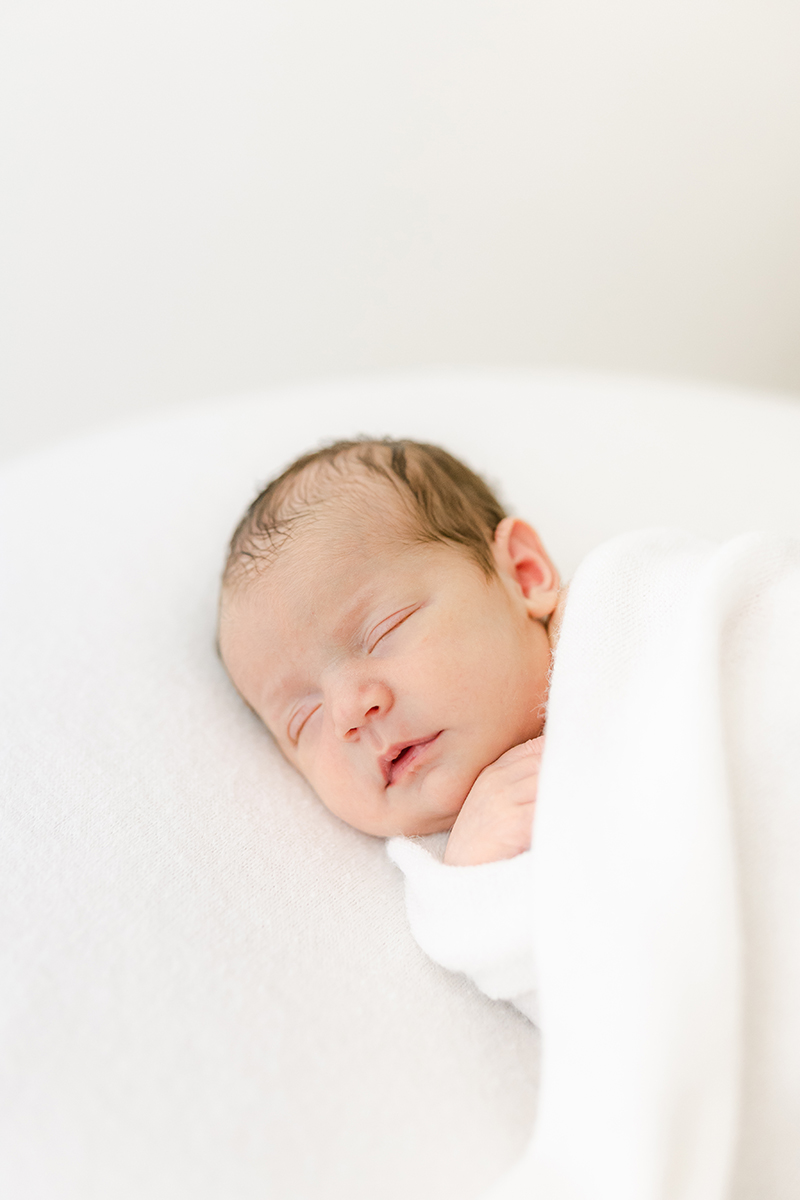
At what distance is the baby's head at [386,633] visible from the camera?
95 cm

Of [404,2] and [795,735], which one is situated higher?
[404,2]

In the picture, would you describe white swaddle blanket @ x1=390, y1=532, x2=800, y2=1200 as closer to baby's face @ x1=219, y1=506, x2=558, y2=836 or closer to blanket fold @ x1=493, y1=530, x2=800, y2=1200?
blanket fold @ x1=493, y1=530, x2=800, y2=1200

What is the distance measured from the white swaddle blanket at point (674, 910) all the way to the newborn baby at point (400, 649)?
0.11 metres

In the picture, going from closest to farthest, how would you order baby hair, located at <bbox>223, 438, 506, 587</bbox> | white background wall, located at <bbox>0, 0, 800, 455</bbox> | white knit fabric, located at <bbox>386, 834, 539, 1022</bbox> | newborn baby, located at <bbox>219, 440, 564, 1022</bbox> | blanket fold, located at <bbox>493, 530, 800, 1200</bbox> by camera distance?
blanket fold, located at <bbox>493, 530, 800, 1200</bbox> → white knit fabric, located at <bbox>386, 834, 539, 1022</bbox> → newborn baby, located at <bbox>219, 440, 564, 1022</bbox> → baby hair, located at <bbox>223, 438, 506, 587</bbox> → white background wall, located at <bbox>0, 0, 800, 455</bbox>

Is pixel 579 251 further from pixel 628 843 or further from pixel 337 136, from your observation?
pixel 628 843

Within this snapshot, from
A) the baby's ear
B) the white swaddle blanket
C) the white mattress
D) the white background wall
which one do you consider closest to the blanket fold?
the white swaddle blanket

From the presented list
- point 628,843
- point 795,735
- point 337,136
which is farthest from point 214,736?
point 337,136

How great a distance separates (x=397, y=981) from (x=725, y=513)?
0.82 metres

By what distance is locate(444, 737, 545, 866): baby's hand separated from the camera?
85 cm

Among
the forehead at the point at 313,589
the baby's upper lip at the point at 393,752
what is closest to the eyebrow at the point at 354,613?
the forehead at the point at 313,589

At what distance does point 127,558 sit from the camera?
122 centimetres

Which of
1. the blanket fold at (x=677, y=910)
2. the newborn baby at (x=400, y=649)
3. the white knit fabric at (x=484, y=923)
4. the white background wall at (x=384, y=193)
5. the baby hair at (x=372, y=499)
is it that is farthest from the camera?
the white background wall at (x=384, y=193)

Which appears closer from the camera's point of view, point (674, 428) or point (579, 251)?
point (674, 428)

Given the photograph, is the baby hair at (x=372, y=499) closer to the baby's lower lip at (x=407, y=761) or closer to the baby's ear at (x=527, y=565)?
the baby's ear at (x=527, y=565)
